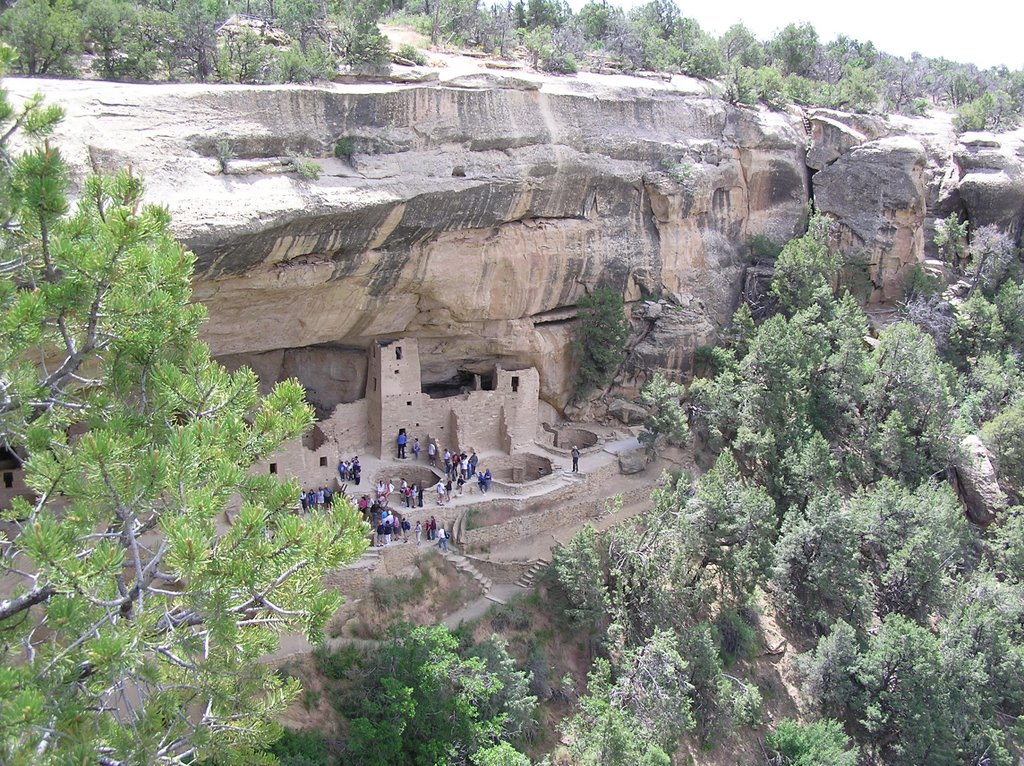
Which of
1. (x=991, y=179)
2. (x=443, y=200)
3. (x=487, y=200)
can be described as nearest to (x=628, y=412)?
(x=487, y=200)

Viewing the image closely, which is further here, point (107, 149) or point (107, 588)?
point (107, 149)

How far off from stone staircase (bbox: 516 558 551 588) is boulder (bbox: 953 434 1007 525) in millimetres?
11377

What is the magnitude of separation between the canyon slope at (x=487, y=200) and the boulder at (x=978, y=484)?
5694 mm

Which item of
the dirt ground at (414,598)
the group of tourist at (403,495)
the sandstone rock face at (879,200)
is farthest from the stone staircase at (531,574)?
the sandstone rock face at (879,200)

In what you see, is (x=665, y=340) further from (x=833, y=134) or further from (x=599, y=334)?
(x=833, y=134)

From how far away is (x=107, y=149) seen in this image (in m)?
13.6

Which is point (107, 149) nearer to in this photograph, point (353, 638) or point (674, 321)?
point (353, 638)

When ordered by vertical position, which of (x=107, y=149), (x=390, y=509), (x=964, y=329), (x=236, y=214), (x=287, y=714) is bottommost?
(x=287, y=714)

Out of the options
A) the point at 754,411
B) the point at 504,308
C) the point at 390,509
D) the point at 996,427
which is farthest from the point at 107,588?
the point at 996,427

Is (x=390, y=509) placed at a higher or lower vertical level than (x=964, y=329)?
lower

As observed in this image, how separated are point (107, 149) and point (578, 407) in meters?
11.7

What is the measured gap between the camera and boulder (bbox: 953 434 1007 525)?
2272 centimetres

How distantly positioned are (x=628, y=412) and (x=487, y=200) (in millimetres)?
6479

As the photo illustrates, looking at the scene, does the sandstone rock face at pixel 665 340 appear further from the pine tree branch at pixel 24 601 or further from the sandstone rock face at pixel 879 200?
the pine tree branch at pixel 24 601
